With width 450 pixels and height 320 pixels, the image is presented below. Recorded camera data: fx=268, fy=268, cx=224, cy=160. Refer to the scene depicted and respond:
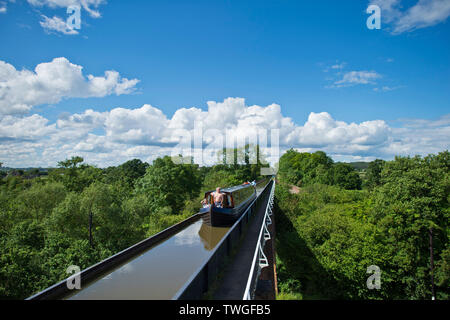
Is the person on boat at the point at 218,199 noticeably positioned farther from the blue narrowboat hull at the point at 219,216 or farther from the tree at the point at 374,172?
the tree at the point at 374,172

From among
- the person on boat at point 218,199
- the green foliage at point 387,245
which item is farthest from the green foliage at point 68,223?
the green foliage at point 387,245

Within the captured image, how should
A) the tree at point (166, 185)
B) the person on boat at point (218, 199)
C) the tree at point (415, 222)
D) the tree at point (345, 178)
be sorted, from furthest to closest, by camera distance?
the tree at point (345, 178)
the tree at point (166, 185)
the tree at point (415, 222)
the person on boat at point (218, 199)

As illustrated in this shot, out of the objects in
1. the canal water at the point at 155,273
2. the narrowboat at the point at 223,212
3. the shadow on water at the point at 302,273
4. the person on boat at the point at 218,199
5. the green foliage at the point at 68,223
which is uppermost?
the person on boat at the point at 218,199

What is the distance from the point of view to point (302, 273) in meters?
26.8

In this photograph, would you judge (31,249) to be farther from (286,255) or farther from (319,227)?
(319,227)

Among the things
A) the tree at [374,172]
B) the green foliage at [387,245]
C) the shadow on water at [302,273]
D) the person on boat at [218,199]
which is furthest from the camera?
the tree at [374,172]

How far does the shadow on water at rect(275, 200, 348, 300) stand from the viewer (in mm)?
24000

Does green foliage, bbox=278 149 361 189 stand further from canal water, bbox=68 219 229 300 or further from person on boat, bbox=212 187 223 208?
canal water, bbox=68 219 229 300

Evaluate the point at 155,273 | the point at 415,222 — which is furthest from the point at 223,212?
the point at 415,222

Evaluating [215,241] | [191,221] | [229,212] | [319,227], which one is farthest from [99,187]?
[319,227]

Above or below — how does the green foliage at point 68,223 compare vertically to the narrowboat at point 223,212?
below

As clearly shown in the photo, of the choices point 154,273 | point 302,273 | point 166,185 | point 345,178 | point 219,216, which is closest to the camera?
point 154,273

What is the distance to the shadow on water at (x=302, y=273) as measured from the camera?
2400 centimetres

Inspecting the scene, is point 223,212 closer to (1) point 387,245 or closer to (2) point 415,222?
(1) point 387,245
